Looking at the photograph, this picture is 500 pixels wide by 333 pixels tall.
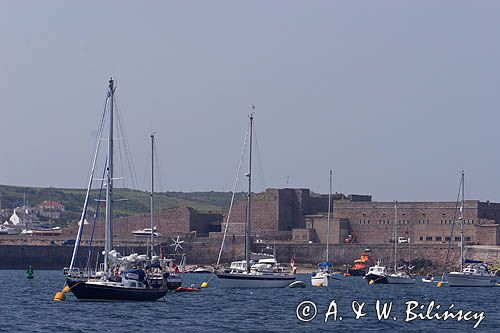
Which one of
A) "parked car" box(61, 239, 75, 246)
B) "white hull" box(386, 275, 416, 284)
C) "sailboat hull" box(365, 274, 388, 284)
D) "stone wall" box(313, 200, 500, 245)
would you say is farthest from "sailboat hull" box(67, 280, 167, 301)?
"parked car" box(61, 239, 75, 246)

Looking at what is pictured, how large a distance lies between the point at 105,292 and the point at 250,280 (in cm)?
2139

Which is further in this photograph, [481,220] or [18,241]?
[18,241]

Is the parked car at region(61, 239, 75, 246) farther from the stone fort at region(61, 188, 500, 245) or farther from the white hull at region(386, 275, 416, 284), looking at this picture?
the white hull at region(386, 275, 416, 284)

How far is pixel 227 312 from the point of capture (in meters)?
61.1

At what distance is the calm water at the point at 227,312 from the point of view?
52.8m

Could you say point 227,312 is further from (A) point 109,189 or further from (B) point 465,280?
(B) point 465,280

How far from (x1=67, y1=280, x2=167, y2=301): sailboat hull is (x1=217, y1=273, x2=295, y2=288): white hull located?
19.0m

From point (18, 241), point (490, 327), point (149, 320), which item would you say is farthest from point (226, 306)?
point (18, 241)

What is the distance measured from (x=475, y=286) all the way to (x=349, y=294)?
15.7 metres

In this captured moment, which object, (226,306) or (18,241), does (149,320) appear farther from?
(18,241)

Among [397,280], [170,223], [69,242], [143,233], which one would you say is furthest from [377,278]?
[69,242]

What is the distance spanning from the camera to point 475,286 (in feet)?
308

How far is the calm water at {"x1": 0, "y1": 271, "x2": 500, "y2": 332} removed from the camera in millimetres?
52812

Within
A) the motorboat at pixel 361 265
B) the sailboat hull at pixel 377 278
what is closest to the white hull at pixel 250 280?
the sailboat hull at pixel 377 278
